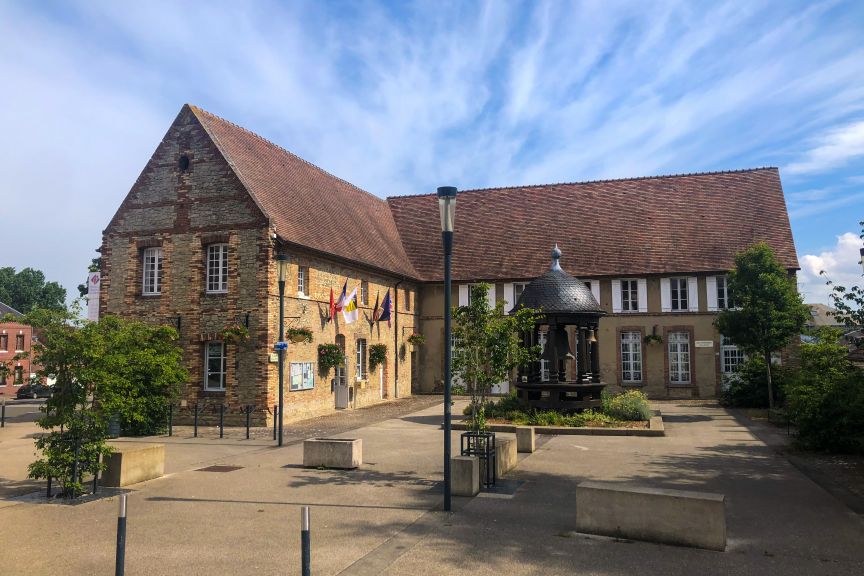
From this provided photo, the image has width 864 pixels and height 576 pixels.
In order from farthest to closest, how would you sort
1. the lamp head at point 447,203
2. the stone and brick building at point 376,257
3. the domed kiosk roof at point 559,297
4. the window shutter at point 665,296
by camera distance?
the window shutter at point 665,296 → the stone and brick building at point 376,257 → the domed kiosk roof at point 559,297 → the lamp head at point 447,203

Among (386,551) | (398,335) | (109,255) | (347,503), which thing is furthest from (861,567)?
(398,335)

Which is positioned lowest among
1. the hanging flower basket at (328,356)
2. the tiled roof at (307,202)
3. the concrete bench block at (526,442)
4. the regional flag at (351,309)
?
the concrete bench block at (526,442)

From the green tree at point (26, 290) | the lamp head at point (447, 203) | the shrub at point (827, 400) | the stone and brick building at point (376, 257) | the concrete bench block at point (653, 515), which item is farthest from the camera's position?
the green tree at point (26, 290)

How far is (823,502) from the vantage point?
8734 mm

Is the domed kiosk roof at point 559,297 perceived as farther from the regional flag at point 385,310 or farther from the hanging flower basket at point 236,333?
the hanging flower basket at point 236,333

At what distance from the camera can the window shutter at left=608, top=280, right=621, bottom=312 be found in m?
27.0

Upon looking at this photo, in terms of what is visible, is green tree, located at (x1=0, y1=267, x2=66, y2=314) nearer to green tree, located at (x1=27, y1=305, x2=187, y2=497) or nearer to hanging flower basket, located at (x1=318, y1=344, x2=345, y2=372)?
hanging flower basket, located at (x1=318, y1=344, x2=345, y2=372)

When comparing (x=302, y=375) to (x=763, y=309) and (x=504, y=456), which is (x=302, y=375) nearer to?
(x=504, y=456)

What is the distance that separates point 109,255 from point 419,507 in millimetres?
16002

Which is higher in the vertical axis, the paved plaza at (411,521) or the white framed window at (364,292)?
the white framed window at (364,292)

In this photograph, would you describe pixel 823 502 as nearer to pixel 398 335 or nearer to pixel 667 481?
pixel 667 481

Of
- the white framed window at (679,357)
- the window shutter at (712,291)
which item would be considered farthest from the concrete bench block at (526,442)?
the window shutter at (712,291)

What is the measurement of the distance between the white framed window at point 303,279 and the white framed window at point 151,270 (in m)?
4.32

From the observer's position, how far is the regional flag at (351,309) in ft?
70.5
